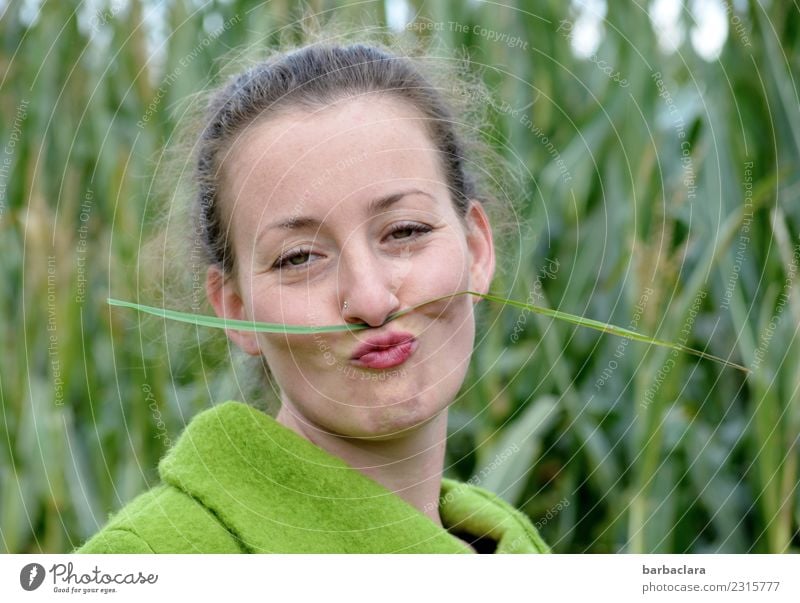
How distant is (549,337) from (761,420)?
0.22 m

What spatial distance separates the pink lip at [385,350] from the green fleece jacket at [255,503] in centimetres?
6

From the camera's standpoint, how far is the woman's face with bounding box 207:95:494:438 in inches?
23.4

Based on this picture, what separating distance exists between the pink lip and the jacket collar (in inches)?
2.4

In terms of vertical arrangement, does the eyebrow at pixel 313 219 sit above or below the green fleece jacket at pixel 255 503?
above

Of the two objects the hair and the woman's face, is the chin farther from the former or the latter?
the hair

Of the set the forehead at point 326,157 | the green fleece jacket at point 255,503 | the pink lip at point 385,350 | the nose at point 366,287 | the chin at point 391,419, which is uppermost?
the forehead at point 326,157

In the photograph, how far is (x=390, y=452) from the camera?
643 mm

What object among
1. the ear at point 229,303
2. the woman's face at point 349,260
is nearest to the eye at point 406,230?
the woman's face at point 349,260

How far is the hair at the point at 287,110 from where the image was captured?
2.08ft

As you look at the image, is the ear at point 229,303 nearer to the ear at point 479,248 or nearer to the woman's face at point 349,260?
the woman's face at point 349,260

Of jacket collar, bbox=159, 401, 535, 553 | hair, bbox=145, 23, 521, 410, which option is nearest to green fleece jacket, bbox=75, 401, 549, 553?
jacket collar, bbox=159, 401, 535, 553

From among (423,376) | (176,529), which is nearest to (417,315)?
(423,376)

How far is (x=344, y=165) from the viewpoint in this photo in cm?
59

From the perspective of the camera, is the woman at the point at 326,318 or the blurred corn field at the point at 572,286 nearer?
the woman at the point at 326,318
